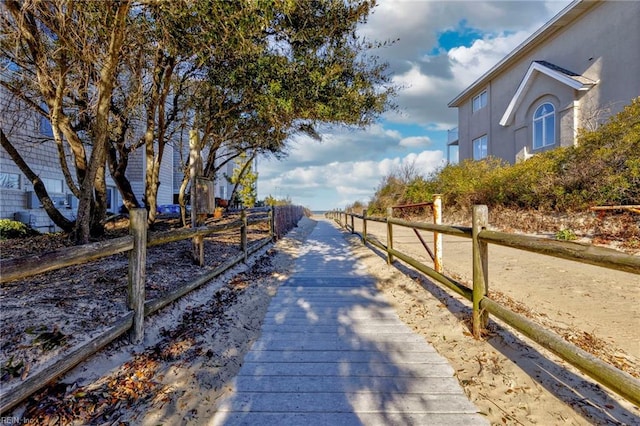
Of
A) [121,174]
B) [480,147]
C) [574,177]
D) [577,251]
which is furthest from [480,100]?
[577,251]

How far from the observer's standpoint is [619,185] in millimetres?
8492

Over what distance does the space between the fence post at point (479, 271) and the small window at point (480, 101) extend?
18858 millimetres

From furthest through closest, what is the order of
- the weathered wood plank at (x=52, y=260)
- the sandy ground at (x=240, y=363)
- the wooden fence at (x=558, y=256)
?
the sandy ground at (x=240, y=363), the weathered wood plank at (x=52, y=260), the wooden fence at (x=558, y=256)

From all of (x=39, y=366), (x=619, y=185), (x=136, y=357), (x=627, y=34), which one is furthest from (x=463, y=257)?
(x=627, y=34)

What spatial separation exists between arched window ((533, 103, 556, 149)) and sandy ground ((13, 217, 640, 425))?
11.3 meters

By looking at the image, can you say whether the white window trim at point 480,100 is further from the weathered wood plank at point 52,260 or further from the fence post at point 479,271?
the weathered wood plank at point 52,260

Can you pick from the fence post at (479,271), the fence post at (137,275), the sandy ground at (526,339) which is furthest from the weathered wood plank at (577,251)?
the fence post at (137,275)

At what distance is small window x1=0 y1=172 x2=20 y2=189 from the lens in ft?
34.1

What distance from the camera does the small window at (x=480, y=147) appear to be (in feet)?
63.4

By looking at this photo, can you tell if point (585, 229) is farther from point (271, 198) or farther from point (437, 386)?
point (271, 198)

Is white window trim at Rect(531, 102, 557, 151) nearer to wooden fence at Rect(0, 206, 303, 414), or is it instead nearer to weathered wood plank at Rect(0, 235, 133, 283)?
wooden fence at Rect(0, 206, 303, 414)

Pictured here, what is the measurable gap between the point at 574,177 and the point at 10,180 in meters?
17.6

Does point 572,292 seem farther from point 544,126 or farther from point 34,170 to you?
point 34,170

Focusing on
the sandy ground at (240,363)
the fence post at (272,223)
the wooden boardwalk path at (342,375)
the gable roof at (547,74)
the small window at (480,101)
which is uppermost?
the small window at (480,101)
